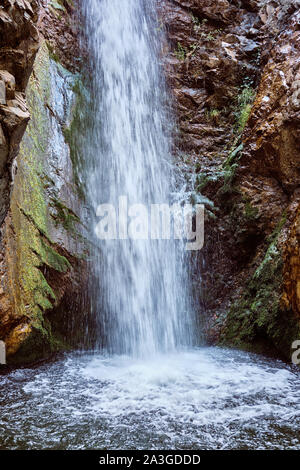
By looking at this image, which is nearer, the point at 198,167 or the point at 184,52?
the point at 198,167

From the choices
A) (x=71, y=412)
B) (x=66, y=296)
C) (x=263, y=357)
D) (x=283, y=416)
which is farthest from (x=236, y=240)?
(x=71, y=412)

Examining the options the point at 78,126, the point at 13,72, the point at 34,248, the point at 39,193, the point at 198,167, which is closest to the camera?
the point at 13,72

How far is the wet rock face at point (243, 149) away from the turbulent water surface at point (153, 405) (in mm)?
1135

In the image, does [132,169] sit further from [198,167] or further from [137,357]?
[137,357]

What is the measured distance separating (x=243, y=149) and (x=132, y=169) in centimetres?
237

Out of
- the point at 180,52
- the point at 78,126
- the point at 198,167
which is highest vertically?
the point at 180,52

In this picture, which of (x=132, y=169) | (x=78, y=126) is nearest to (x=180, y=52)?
(x=132, y=169)

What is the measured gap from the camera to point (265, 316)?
16.6 ft

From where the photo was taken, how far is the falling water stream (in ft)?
8.36

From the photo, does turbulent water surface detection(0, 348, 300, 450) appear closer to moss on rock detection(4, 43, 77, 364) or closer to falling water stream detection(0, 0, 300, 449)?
falling water stream detection(0, 0, 300, 449)

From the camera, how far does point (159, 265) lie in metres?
6.54

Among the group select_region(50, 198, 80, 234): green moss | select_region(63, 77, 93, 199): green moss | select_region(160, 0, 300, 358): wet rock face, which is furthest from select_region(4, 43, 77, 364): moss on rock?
select_region(160, 0, 300, 358): wet rock face
